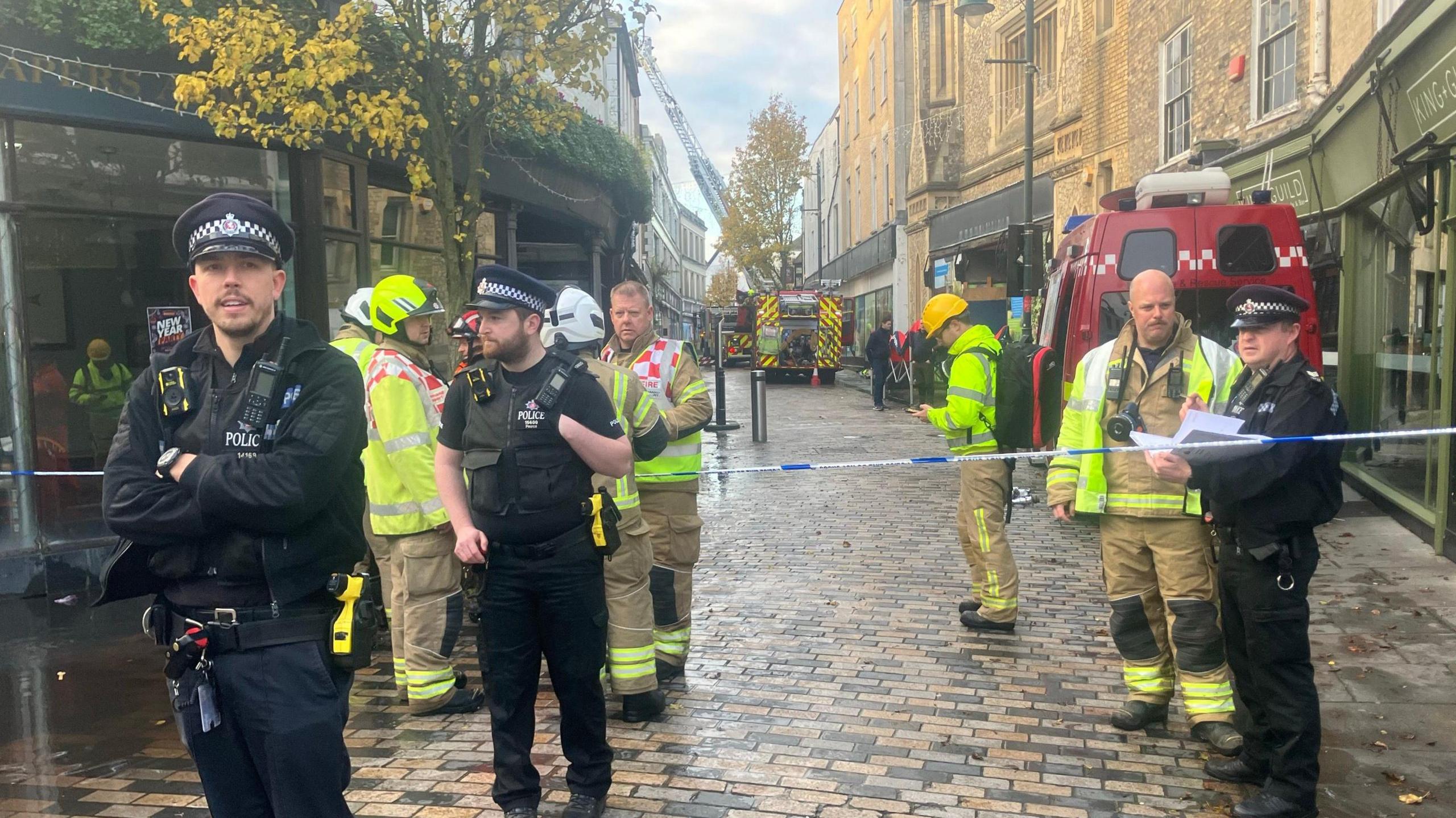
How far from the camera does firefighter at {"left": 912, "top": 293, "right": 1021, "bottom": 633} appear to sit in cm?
642

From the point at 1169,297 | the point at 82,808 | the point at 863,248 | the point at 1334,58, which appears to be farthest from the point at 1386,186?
the point at 863,248

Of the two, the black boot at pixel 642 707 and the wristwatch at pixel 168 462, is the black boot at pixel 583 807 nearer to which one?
the black boot at pixel 642 707

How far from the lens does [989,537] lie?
6.46 meters

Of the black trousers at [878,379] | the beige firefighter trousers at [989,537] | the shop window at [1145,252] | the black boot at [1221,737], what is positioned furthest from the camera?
the black trousers at [878,379]

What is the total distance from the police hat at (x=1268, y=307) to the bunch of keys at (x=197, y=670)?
3.49m

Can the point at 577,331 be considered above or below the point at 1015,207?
below

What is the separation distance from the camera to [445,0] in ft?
29.6

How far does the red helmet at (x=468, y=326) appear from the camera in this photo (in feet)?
13.0

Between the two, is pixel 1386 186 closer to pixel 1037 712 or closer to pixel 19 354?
pixel 1037 712

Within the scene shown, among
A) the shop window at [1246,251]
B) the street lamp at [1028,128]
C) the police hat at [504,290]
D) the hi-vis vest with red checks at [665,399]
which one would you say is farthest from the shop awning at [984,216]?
the police hat at [504,290]

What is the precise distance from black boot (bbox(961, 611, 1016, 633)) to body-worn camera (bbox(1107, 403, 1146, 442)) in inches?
79.8

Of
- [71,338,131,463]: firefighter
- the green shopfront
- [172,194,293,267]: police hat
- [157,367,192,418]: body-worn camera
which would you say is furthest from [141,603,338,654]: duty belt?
the green shopfront

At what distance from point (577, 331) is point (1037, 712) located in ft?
9.15

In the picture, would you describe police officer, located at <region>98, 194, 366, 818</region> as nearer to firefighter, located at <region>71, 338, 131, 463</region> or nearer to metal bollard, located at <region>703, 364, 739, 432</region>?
firefighter, located at <region>71, 338, 131, 463</region>
